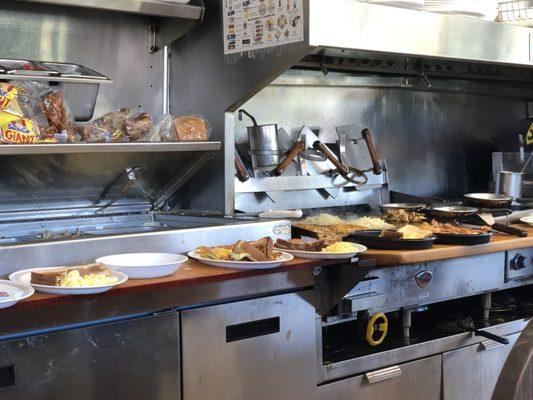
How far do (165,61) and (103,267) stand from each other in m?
1.45

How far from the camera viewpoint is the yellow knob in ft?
9.39

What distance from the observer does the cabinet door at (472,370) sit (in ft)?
10.1

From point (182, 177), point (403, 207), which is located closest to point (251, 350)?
point (182, 177)

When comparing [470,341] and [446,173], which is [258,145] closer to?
[470,341]

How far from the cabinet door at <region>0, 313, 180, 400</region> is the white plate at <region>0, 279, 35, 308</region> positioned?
5.6 inches

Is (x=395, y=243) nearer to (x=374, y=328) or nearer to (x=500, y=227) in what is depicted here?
(x=374, y=328)

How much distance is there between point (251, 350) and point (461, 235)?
1.14m

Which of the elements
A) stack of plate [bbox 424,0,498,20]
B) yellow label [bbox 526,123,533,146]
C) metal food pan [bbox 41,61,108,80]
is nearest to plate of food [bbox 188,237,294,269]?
metal food pan [bbox 41,61,108,80]

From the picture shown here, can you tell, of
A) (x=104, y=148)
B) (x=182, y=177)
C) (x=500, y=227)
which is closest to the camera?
(x=104, y=148)

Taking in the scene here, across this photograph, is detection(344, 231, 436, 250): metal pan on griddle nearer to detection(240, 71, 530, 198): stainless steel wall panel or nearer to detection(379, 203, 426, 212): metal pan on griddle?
detection(379, 203, 426, 212): metal pan on griddle

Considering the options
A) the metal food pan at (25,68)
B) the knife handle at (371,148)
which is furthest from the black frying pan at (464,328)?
the metal food pan at (25,68)

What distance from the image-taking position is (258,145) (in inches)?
139

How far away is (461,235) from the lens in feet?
9.75

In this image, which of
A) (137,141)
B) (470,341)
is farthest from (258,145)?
(470,341)
